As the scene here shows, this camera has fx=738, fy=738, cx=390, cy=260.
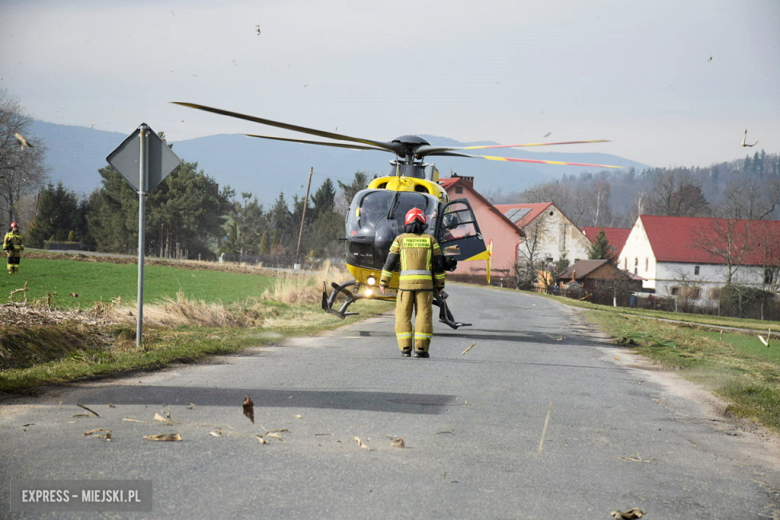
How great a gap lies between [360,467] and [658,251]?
78.1 meters

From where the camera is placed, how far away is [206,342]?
480 inches

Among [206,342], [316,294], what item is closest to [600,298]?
[316,294]

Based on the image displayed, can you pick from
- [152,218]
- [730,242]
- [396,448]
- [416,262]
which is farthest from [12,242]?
[730,242]

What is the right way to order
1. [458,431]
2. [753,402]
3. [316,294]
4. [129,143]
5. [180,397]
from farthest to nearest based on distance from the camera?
[316,294] → [129,143] → [753,402] → [180,397] → [458,431]

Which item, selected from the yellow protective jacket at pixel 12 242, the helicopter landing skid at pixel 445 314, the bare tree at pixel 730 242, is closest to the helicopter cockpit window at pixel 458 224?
the helicopter landing skid at pixel 445 314

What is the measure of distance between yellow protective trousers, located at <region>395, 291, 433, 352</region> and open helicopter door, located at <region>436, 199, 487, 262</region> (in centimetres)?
398

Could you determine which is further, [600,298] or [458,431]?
[600,298]

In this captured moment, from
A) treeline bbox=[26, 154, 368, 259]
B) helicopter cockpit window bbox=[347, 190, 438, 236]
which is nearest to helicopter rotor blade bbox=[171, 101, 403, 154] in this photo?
helicopter cockpit window bbox=[347, 190, 438, 236]

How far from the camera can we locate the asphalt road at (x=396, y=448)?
4.42 m

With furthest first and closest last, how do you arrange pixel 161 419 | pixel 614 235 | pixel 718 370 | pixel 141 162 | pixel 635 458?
1. pixel 614 235
2. pixel 718 370
3. pixel 141 162
4. pixel 161 419
5. pixel 635 458

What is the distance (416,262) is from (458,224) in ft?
14.8

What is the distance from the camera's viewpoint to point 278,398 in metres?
7.45

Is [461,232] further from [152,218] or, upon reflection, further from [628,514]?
[152,218]

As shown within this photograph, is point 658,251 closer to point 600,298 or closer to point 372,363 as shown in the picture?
point 600,298
